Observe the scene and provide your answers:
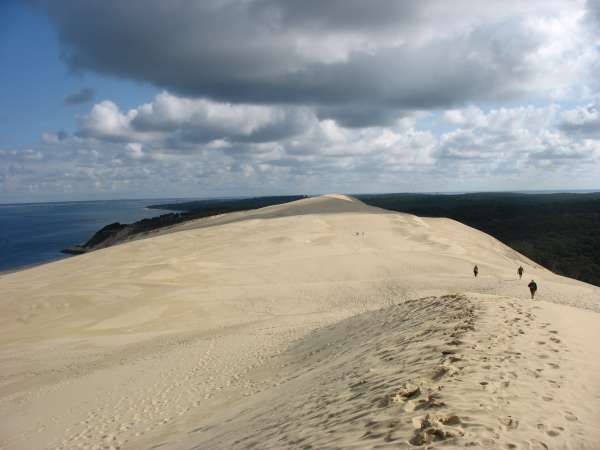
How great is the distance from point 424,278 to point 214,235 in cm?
2190

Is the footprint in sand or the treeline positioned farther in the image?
the treeline

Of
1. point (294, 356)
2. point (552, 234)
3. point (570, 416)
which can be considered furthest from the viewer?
point (552, 234)

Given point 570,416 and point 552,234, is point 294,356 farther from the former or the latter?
point 552,234

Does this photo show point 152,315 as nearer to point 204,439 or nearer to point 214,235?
point 204,439

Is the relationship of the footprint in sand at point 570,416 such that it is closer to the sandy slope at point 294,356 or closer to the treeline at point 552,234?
the sandy slope at point 294,356

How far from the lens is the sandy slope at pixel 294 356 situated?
5605 millimetres

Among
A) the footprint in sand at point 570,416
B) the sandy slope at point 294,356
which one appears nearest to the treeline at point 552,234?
the sandy slope at point 294,356

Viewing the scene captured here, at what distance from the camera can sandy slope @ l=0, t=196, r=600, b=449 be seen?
221 inches

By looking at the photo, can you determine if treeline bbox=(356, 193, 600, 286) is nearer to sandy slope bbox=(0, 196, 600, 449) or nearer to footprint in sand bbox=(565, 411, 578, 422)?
sandy slope bbox=(0, 196, 600, 449)

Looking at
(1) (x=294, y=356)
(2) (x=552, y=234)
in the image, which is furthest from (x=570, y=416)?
(2) (x=552, y=234)

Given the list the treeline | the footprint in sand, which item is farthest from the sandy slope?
the treeline

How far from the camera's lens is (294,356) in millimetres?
12414

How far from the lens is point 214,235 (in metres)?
41.7

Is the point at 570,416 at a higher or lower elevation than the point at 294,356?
higher
